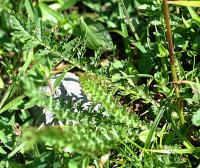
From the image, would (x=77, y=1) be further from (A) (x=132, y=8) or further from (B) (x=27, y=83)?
(B) (x=27, y=83)

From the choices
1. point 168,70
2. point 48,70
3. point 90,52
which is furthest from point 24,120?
point 168,70

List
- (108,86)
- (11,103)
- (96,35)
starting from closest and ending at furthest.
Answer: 1. (108,86)
2. (11,103)
3. (96,35)

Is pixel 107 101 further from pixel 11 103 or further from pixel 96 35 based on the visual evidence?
pixel 96 35

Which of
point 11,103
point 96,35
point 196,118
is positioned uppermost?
point 96,35

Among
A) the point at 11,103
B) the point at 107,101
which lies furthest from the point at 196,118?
the point at 11,103

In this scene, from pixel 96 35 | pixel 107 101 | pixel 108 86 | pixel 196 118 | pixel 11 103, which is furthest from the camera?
pixel 96 35

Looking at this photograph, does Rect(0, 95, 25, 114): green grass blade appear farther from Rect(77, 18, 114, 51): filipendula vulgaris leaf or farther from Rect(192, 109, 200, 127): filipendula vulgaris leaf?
Rect(192, 109, 200, 127): filipendula vulgaris leaf

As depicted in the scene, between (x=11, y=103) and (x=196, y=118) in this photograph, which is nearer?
(x=196, y=118)

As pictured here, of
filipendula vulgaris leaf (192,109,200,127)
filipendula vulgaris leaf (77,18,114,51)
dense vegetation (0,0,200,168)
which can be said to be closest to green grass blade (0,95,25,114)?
dense vegetation (0,0,200,168)

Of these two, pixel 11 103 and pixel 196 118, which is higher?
pixel 11 103
